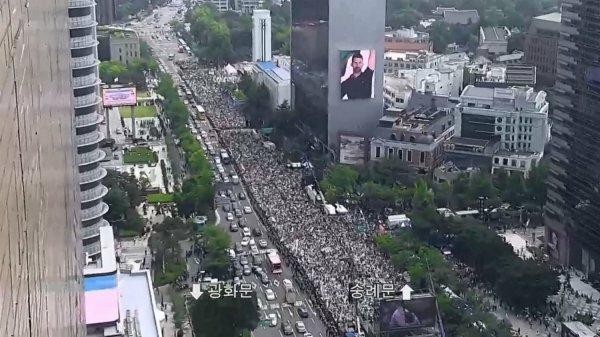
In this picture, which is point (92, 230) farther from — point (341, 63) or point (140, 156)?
point (341, 63)

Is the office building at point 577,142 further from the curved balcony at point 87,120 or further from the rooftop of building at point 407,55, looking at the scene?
the rooftop of building at point 407,55

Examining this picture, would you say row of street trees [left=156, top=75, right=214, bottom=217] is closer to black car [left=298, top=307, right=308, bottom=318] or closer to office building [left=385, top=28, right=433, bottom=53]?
black car [left=298, top=307, right=308, bottom=318]

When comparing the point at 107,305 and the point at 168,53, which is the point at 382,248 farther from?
the point at 168,53

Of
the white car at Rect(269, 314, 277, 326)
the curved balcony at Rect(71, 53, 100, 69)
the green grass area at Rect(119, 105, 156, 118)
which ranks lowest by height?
the green grass area at Rect(119, 105, 156, 118)

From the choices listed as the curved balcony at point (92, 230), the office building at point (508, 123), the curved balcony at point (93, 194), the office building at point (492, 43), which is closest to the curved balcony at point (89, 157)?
the curved balcony at point (93, 194)

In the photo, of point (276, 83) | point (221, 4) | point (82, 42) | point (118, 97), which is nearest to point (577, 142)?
point (82, 42)

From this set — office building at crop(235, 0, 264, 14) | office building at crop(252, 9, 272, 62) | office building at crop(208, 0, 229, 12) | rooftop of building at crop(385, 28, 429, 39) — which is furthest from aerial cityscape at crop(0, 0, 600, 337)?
office building at crop(208, 0, 229, 12)
